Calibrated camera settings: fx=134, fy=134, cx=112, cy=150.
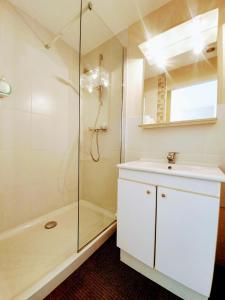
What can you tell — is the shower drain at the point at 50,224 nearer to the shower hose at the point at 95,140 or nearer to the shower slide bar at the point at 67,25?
the shower hose at the point at 95,140

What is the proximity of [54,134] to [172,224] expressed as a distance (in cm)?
161

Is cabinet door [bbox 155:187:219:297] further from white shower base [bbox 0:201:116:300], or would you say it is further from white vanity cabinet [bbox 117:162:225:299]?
white shower base [bbox 0:201:116:300]

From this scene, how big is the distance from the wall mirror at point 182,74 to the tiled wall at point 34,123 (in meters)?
1.10

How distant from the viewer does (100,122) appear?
1780 millimetres

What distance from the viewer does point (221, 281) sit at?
966 millimetres

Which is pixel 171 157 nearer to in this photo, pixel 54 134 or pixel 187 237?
pixel 187 237

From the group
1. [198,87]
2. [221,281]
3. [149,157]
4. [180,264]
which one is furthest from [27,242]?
[198,87]

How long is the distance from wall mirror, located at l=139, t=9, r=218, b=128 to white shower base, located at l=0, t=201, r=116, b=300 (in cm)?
121

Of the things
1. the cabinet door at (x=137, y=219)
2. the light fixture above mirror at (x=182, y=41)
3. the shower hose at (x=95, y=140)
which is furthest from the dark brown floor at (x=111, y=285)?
the light fixture above mirror at (x=182, y=41)

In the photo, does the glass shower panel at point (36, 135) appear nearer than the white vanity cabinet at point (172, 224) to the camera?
No

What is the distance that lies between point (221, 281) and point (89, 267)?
975 mm

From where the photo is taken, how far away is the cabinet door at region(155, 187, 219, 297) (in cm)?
72

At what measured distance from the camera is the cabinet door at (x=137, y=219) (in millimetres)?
917

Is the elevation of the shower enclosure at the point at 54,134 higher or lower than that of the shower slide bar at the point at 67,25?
lower
